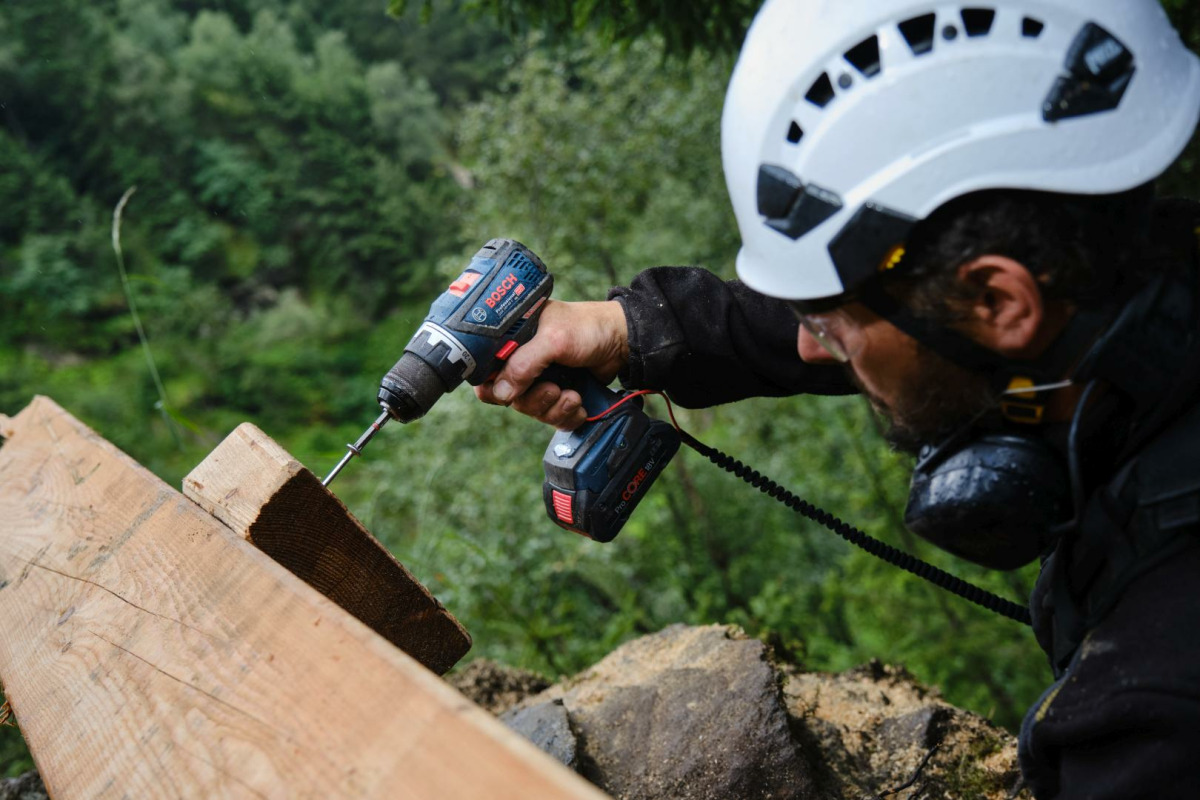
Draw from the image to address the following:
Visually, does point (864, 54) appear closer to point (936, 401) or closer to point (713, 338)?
point (936, 401)

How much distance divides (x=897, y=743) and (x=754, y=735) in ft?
1.56

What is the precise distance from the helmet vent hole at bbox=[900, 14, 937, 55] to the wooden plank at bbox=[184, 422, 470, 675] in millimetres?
1325

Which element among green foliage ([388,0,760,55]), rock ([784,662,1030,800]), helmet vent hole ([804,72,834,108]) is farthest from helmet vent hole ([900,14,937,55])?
green foliage ([388,0,760,55])

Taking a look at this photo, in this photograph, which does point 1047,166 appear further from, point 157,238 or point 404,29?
point 404,29

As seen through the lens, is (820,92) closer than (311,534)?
Yes

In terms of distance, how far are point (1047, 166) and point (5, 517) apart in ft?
8.42

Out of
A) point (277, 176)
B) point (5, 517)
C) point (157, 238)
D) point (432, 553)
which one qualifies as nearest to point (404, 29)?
point (277, 176)

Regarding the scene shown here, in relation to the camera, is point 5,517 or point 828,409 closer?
point 5,517

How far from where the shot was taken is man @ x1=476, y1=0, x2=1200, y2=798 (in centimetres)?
115

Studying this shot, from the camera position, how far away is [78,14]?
84.9 ft

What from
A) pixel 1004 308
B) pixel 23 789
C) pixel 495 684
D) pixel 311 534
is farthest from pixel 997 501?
pixel 23 789

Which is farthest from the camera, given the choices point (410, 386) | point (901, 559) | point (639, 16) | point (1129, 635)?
point (639, 16)

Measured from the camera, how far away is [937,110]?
4.05ft

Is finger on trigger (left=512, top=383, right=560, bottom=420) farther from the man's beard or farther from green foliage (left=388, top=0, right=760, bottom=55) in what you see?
green foliage (left=388, top=0, right=760, bottom=55)
